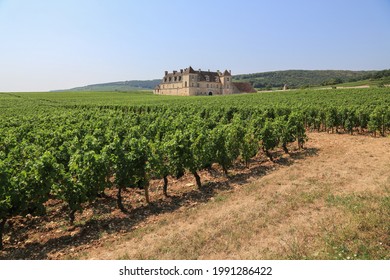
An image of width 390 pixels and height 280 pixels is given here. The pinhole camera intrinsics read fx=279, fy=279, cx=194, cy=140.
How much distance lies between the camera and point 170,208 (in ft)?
31.7

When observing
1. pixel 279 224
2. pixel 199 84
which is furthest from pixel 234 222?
pixel 199 84

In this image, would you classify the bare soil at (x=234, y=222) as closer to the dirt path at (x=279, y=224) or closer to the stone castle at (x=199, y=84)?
the dirt path at (x=279, y=224)

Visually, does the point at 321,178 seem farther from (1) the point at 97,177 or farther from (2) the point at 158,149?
(1) the point at 97,177

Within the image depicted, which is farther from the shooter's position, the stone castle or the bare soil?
the stone castle

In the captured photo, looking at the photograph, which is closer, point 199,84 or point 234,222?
point 234,222

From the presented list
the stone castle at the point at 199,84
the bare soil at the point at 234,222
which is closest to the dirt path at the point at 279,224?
the bare soil at the point at 234,222

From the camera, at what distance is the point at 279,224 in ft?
25.5

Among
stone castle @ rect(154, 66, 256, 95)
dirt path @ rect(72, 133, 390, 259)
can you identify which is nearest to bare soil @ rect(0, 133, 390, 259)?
dirt path @ rect(72, 133, 390, 259)

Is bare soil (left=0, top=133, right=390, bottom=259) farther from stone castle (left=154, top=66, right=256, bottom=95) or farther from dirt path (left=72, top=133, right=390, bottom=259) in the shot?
stone castle (left=154, top=66, right=256, bottom=95)

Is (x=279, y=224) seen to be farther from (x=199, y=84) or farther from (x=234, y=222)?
(x=199, y=84)

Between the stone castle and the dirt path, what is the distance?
9893cm

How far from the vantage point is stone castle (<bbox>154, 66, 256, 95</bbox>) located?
109 m

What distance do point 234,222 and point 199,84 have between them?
347 ft

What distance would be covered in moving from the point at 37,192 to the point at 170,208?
13.5ft
